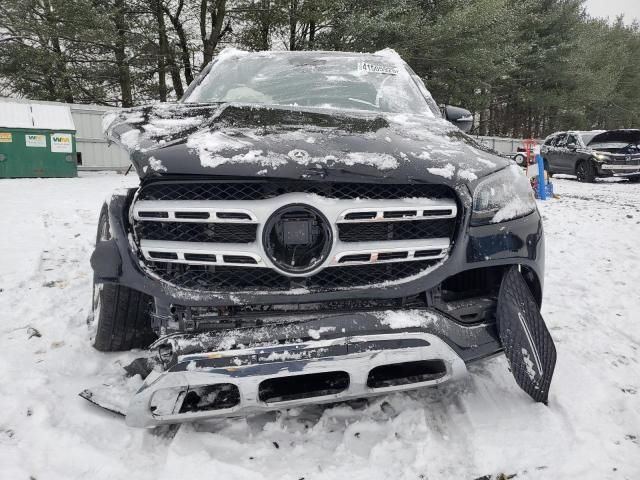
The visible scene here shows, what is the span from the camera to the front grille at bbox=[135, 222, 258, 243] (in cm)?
161

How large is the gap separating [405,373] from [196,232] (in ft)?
3.18

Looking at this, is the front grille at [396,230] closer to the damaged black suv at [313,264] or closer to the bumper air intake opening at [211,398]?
the damaged black suv at [313,264]

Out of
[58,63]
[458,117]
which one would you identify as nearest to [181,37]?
[58,63]

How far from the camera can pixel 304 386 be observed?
1.72 meters

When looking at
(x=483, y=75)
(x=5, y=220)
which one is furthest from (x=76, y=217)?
(x=483, y=75)

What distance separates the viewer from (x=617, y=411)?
6.21 ft

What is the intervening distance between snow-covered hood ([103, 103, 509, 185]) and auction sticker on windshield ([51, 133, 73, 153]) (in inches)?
415

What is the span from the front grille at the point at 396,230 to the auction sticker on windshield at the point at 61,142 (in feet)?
38.3

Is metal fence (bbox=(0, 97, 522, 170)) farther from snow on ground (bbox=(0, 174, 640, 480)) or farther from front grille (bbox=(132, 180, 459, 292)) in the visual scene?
front grille (bbox=(132, 180, 459, 292))

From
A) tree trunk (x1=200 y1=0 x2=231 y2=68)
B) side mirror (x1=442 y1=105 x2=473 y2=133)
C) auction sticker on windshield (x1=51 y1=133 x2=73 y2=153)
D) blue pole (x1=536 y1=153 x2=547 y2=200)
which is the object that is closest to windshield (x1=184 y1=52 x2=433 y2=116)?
side mirror (x1=442 y1=105 x2=473 y2=133)

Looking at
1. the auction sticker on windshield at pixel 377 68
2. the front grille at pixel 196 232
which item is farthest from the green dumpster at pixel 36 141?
the front grille at pixel 196 232

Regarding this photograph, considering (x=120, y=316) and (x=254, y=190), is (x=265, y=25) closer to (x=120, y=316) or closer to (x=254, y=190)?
(x=120, y=316)

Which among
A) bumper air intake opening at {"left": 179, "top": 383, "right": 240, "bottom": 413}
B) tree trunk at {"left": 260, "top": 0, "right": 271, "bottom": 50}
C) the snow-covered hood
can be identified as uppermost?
tree trunk at {"left": 260, "top": 0, "right": 271, "bottom": 50}

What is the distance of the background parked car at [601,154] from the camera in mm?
12852
